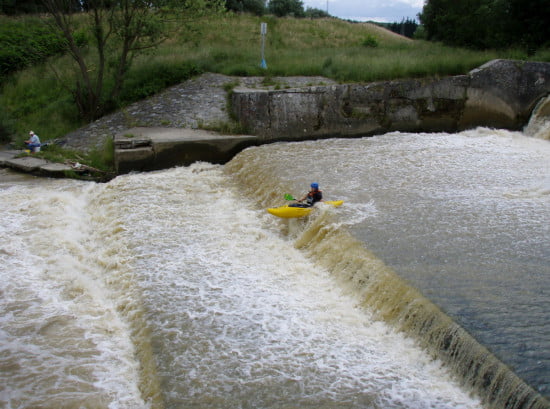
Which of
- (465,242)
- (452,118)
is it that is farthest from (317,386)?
(452,118)

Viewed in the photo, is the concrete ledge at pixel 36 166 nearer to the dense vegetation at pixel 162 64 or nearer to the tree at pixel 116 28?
the dense vegetation at pixel 162 64

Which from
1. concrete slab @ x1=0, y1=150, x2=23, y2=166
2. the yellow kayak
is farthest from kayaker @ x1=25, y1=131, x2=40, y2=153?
the yellow kayak

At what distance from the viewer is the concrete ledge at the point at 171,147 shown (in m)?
11.1

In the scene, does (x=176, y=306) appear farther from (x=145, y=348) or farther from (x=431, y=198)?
(x=431, y=198)

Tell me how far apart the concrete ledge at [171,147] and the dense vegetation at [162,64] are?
3.18m

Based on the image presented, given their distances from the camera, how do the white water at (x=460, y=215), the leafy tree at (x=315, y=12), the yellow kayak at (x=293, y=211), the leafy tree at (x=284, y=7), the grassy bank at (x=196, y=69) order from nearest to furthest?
the white water at (x=460, y=215), the yellow kayak at (x=293, y=211), the grassy bank at (x=196, y=69), the leafy tree at (x=284, y=7), the leafy tree at (x=315, y=12)

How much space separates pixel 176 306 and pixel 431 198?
455 cm

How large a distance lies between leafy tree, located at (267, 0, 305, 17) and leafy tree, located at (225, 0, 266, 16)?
485cm

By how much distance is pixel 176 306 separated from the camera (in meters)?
5.50

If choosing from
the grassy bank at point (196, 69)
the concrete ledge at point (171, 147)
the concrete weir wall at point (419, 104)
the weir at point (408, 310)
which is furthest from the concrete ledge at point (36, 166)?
the weir at point (408, 310)

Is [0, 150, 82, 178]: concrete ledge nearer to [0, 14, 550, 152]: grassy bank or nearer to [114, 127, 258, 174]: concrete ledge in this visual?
[114, 127, 258, 174]: concrete ledge

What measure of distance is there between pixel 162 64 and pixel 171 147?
5.47 m

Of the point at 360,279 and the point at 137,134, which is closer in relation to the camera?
the point at 360,279

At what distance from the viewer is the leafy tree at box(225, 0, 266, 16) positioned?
27797mm
